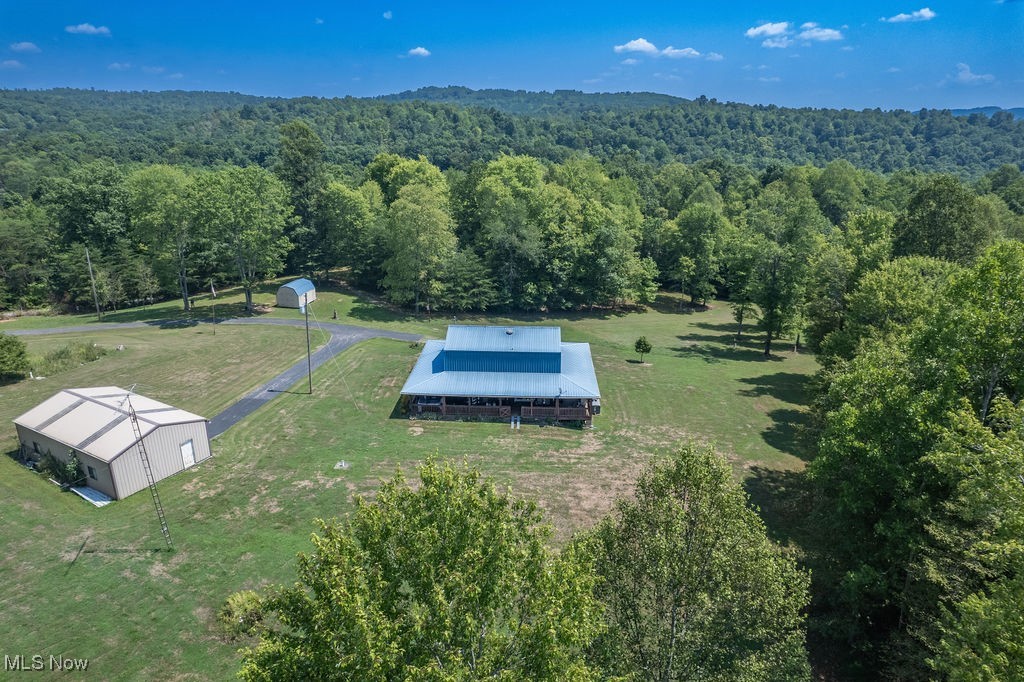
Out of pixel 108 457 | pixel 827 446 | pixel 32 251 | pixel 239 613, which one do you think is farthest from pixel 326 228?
pixel 827 446

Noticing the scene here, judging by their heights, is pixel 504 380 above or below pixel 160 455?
above

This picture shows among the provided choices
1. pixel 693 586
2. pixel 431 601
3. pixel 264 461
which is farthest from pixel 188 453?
pixel 693 586

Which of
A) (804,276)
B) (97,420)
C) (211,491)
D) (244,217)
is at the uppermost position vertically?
(244,217)

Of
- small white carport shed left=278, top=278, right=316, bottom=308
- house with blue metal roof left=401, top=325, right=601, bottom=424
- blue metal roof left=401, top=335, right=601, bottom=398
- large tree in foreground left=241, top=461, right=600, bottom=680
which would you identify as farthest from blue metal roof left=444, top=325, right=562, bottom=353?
large tree in foreground left=241, top=461, right=600, bottom=680

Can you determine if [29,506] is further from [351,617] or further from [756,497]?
[756,497]

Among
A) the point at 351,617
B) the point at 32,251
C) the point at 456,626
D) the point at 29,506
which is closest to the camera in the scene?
the point at 351,617

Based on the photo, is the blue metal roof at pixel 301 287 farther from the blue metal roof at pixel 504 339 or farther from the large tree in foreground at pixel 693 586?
the large tree in foreground at pixel 693 586

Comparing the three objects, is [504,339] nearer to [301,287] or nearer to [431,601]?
[301,287]

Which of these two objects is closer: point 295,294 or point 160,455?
point 160,455
